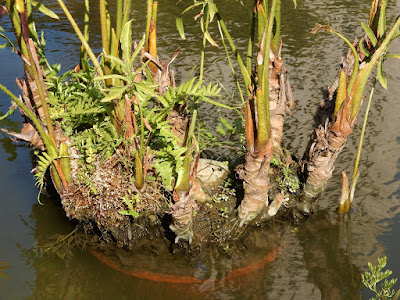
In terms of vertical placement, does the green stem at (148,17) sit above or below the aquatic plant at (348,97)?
above

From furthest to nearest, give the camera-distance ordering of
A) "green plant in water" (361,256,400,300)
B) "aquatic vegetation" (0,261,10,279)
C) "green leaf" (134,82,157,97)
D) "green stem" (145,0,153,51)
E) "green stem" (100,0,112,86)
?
1. "aquatic vegetation" (0,261,10,279)
2. "green stem" (145,0,153,51)
3. "green stem" (100,0,112,86)
4. "green leaf" (134,82,157,97)
5. "green plant in water" (361,256,400,300)

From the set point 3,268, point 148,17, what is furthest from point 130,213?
point 148,17

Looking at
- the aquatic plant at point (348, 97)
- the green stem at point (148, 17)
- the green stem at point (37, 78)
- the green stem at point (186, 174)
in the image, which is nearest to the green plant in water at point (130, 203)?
the green stem at point (186, 174)

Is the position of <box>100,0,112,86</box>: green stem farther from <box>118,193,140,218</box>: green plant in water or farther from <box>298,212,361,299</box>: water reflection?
<box>298,212,361,299</box>: water reflection

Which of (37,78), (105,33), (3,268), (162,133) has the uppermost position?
(105,33)

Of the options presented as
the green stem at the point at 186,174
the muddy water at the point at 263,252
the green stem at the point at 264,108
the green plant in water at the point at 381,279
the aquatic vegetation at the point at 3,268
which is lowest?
the aquatic vegetation at the point at 3,268

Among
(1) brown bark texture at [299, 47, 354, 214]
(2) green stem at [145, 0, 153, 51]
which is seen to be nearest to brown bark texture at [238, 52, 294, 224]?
(1) brown bark texture at [299, 47, 354, 214]

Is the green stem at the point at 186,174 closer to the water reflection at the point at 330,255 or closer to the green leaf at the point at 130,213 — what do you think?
the green leaf at the point at 130,213

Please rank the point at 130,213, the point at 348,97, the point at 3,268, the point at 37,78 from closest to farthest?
the point at 37,78, the point at 348,97, the point at 130,213, the point at 3,268

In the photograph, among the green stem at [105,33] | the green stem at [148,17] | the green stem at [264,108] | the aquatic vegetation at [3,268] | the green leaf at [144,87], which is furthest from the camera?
the aquatic vegetation at [3,268]

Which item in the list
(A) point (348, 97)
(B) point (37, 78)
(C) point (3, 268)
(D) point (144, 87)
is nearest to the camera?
(D) point (144, 87)

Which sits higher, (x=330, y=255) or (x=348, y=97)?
(x=348, y=97)

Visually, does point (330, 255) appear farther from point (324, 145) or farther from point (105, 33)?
point (105, 33)

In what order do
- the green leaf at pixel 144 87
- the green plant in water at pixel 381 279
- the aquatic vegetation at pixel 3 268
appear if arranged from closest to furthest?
the green plant in water at pixel 381 279 → the green leaf at pixel 144 87 → the aquatic vegetation at pixel 3 268
